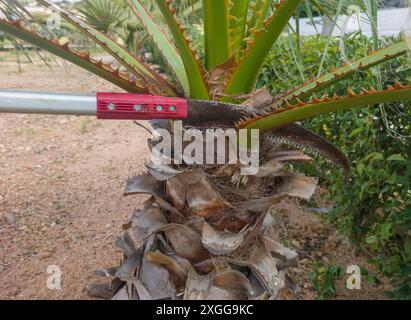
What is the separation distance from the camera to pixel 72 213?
3164 millimetres

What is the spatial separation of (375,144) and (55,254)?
2014mm

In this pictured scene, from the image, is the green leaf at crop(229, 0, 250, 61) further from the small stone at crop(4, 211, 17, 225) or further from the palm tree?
the small stone at crop(4, 211, 17, 225)

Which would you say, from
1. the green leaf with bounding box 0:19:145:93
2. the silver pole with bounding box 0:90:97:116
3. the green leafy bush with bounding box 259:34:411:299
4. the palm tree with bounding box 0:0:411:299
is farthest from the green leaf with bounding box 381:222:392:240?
the silver pole with bounding box 0:90:97:116

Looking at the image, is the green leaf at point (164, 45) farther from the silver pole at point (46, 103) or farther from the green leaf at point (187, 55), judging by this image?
the silver pole at point (46, 103)

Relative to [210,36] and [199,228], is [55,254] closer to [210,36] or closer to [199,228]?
[199,228]

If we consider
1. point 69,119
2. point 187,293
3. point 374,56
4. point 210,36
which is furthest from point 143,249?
point 69,119

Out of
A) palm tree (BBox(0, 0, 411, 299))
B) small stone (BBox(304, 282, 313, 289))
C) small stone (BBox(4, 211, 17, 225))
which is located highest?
palm tree (BBox(0, 0, 411, 299))

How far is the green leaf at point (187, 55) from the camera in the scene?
1296 mm

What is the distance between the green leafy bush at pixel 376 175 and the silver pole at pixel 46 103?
81 cm

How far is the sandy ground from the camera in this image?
8.06 feet

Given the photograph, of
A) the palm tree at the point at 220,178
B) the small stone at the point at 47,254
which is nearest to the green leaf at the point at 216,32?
the palm tree at the point at 220,178

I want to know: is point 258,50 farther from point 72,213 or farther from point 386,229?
point 72,213

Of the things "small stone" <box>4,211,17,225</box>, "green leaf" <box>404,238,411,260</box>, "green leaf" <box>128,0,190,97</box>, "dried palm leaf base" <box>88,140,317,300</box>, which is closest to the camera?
"dried palm leaf base" <box>88,140,317,300</box>

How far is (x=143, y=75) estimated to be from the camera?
60.6 inches
